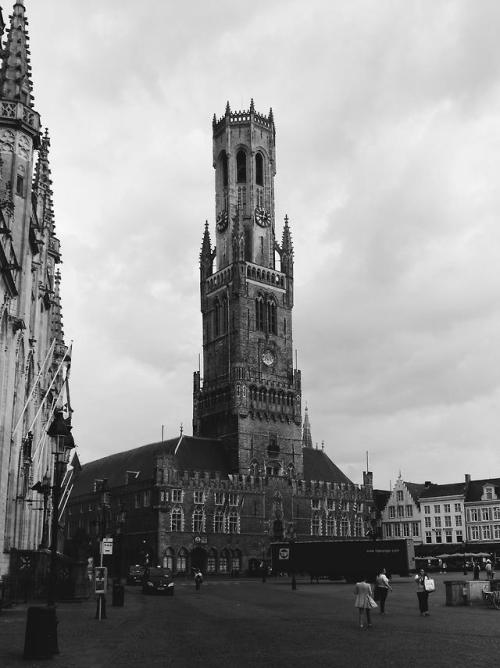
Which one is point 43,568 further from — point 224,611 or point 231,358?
point 231,358

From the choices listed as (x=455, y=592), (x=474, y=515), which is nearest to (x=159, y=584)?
(x=455, y=592)

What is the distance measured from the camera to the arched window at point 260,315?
359ft

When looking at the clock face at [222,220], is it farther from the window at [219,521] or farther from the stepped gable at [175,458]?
the window at [219,521]

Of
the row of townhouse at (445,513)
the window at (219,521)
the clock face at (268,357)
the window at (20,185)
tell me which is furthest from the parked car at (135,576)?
the row of townhouse at (445,513)

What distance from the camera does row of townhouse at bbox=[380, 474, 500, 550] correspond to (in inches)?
4377

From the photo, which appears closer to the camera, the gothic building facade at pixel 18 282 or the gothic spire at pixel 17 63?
the gothic building facade at pixel 18 282

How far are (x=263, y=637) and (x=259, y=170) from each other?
10242cm

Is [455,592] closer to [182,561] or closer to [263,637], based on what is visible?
[263,637]

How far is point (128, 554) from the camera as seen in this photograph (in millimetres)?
96000

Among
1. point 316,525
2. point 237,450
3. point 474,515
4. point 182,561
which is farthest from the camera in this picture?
point 474,515

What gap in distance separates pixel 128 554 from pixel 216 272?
135ft

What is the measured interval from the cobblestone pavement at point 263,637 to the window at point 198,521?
5817cm

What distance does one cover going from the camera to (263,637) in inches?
914

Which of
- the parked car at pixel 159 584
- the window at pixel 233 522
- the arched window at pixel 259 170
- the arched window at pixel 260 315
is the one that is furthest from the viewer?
the arched window at pixel 259 170
